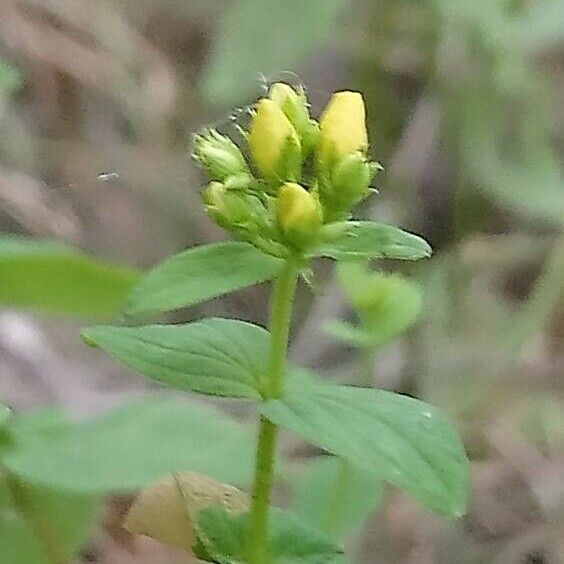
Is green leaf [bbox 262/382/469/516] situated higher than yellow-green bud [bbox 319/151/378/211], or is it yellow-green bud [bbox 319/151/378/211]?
yellow-green bud [bbox 319/151/378/211]

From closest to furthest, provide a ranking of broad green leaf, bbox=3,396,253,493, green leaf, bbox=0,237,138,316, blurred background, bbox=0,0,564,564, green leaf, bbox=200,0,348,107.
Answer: broad green leaf, bbox=3,396,253,493
green leaf, bbox=0,237,138,316
blurred background, bbox=0,0,564,564
green leaf, bbox=200,0,348,107

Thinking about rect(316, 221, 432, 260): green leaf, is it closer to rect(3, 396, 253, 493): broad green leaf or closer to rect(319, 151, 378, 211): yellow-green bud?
rect(319, 151, 378, 211): yellow-green bud

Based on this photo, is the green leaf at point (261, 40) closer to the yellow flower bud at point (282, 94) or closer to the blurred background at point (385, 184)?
the blurred background at point (385, 184)

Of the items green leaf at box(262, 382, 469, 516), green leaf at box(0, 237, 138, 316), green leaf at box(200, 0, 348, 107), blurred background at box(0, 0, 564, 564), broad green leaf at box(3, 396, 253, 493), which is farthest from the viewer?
→ green leaf at box(200, 0, 348, 107)

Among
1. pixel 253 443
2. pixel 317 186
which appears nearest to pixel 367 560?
pixel 253 443

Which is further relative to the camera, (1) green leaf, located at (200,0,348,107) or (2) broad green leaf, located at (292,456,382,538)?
(1) green leaf, located at (200,0,348,107)

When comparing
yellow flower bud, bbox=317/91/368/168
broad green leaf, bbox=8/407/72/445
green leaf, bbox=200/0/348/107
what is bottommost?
broad green leaf, bbox=8/407/72/445

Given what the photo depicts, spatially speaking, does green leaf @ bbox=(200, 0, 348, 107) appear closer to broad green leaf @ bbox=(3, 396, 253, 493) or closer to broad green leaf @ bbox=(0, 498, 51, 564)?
broad green leaf @ bbox=(3, 396, 253, 493)

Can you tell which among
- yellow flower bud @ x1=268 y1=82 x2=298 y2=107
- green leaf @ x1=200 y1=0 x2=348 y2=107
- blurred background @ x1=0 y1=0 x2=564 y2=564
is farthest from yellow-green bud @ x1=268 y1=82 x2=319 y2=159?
green leaf @ x1=200 y1=0 x2=348 y2=107

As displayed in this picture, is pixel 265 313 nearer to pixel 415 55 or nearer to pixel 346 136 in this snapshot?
pixel 415 55
